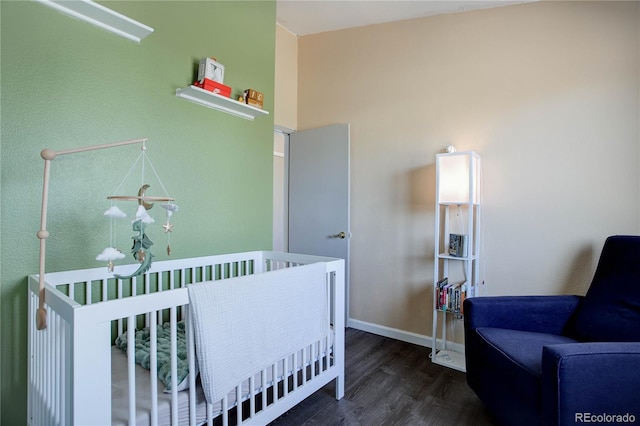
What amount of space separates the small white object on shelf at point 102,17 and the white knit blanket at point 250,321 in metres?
1.30

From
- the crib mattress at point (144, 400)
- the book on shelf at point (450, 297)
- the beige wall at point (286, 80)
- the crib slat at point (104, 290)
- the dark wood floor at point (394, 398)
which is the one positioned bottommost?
the dark wood floor at point (394, 398)

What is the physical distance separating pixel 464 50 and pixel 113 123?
8.09ft

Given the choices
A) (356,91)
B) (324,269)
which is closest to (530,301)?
(324,269)

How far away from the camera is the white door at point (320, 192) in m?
3.15

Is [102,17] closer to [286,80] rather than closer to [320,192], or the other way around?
[286,80]

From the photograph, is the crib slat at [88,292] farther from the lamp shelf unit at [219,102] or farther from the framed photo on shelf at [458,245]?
the framed photo on shelf at [458,245]

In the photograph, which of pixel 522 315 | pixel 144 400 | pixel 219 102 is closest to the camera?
pixel 144 400

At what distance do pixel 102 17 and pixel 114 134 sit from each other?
1.72 ft

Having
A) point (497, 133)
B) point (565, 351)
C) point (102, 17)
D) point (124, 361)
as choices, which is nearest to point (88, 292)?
point (124, 361)

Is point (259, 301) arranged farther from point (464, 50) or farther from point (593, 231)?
point (464, 50)

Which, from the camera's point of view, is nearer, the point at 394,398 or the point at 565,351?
the point at 565,351

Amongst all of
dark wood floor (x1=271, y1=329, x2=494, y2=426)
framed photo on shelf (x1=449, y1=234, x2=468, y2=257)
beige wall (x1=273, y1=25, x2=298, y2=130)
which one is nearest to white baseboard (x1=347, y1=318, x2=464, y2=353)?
dark wood floor (x1=271, y1=329, x2=494, y2=426)

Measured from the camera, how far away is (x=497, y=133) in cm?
246

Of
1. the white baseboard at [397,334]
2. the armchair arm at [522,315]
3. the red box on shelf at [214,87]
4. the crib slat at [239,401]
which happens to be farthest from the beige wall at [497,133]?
the crib slat at [239,401]
